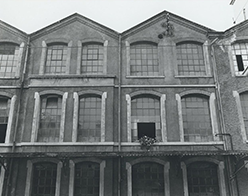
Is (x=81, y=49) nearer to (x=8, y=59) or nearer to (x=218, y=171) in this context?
(x=8, y=59)

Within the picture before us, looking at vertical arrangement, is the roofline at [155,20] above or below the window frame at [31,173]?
above

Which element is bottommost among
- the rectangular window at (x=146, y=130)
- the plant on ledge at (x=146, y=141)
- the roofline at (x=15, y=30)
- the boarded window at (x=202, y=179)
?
the boarded window at (x=202, y=179)

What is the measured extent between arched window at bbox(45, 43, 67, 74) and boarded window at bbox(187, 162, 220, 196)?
9061mm

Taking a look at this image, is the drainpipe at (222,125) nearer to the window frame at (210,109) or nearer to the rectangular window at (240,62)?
the window frame at (210,109)

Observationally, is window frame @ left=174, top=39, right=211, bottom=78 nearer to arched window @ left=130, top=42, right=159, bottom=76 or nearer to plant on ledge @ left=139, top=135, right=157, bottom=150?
arched window @ left=130, top=42, right=159, bottom=76

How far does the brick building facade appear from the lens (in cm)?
1491

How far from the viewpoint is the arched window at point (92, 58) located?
58.4 feet

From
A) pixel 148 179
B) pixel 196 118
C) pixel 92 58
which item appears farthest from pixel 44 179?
pixel 196 118

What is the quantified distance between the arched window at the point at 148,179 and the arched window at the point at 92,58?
19.6 ft

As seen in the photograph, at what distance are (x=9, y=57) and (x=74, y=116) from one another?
5.72 meters

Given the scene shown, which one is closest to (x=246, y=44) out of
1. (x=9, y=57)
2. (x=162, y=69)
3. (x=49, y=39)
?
(x=162, y=69)

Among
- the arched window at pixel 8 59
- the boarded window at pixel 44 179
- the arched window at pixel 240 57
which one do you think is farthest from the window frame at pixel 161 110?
the arched window at pixel 8 59

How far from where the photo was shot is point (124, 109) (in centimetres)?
1647

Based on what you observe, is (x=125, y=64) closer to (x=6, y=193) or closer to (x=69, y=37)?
(x=69, y=37)
